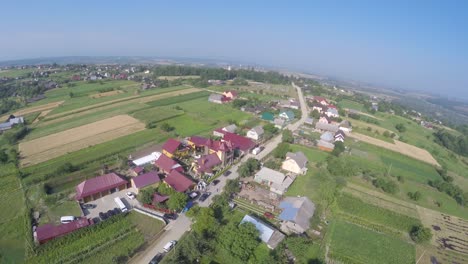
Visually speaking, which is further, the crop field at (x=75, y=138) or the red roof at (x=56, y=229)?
the crop field at (x=75, y=138)

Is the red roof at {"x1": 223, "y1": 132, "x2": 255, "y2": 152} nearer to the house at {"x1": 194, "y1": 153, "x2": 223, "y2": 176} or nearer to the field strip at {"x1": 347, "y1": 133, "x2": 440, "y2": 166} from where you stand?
the house at {"x1": 194, "y1": 153, "x2": 223, "y2": 176}

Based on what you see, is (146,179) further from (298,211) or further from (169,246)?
(298,211)

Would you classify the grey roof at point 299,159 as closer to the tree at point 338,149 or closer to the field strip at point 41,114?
the tree at point 338,149

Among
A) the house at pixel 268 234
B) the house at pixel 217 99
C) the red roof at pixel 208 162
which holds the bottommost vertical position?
the house at pixel 268 234

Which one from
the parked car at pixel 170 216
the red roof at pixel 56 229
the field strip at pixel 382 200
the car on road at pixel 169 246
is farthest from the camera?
the field strip at pixel 382 200

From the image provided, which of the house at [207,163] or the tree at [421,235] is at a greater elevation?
the house at [207,163]

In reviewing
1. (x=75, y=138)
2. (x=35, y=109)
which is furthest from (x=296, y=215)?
(x=35, y=109)

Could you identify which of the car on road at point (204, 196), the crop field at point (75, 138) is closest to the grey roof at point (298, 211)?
the car on road at point (204, 196)

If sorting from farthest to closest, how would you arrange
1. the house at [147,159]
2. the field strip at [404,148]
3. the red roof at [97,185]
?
the field strip at [404,148], the house at [147,159], the red roof at [97,185]
